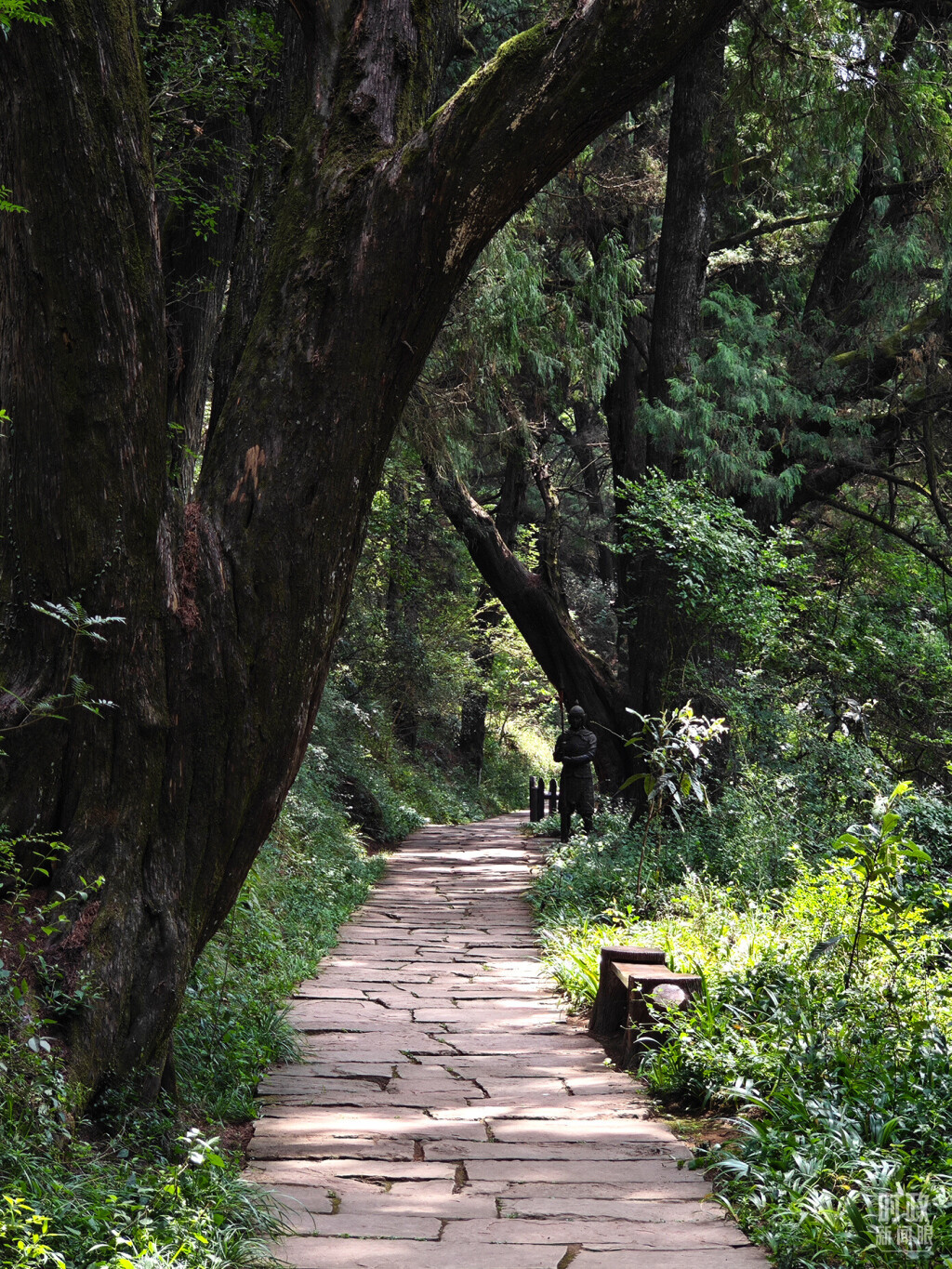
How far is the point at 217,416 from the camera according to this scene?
3961 mm

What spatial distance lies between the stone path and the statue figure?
16.0ft

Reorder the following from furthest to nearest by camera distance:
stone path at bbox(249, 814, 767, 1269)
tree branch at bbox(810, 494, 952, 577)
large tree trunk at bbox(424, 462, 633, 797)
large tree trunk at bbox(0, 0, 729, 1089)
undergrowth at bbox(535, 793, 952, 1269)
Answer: large tree trunk at bbox(424, 462, 633, 797)
tree branch at bbox(810, 494, 952, 577)
large tree trunk at bbox(0, 0, 729, 1089)
stone path at bbox(249, 814, 767, 1269)
undergrowth at bbox(535, 793, 952, 1269)

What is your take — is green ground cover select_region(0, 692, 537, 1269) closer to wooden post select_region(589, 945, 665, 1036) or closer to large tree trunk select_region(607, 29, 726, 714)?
wooden post select_region(589, 945, 665, 1036)

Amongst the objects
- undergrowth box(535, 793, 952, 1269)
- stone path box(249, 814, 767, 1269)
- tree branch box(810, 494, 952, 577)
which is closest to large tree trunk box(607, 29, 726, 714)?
tree branch box(810, 494, 952, 577)

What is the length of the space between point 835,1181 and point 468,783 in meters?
21.9

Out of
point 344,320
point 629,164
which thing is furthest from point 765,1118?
point 629,164

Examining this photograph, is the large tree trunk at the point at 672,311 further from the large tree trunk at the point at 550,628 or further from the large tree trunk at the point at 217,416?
the large tree trunk at the point at 217,416

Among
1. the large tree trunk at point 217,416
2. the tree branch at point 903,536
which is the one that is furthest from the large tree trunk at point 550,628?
the large tree trunk at point 217,416

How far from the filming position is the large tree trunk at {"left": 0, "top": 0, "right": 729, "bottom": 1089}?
131 inches

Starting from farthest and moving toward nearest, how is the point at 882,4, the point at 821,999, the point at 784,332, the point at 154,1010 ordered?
the point at 784,332, the point at 882,4, the point at 821,999, the point at 154,1010

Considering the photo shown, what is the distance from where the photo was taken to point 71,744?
3424 millimetres

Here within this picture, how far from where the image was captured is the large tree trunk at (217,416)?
3.32 m

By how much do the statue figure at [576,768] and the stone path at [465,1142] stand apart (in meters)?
4.88

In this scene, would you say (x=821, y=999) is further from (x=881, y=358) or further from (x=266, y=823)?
(x=881, y=358)
